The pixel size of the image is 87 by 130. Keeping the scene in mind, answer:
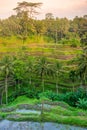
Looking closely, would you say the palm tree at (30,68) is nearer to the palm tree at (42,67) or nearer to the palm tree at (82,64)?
the palm tree at (42,67)

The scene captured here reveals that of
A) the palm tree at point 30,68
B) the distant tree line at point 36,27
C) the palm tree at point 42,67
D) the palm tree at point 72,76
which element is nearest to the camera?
the palm tree at point 42,67

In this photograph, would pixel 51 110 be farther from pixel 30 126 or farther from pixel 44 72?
pixel 44 72

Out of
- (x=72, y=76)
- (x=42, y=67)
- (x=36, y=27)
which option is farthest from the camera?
(x=36, y=27)

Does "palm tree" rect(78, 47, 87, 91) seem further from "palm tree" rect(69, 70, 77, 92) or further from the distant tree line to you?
the distant tree line

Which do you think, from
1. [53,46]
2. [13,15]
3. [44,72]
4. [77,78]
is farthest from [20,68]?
[13,15]

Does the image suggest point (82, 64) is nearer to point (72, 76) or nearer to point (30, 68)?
point (72, 76)

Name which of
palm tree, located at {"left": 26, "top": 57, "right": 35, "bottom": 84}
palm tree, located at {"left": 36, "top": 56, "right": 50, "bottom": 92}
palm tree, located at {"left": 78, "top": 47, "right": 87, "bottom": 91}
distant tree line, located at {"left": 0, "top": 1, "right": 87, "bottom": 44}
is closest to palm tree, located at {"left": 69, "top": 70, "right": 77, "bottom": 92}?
palm tree, located at {"left": 78, "top": 47, "right": 87, "bottom": 91}

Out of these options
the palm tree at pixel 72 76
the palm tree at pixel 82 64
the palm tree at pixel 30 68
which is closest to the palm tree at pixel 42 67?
the palm tree at pixel 30 68

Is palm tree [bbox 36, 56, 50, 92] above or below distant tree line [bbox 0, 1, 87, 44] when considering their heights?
below

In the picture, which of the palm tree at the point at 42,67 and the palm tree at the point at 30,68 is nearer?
the palm tree at the point at 42,67

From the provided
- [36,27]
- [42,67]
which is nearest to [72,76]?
[42,67]

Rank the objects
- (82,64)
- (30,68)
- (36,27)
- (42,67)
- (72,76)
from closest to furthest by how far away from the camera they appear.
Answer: (82,64), (42,67), (72,76), (30,68), (36,27)

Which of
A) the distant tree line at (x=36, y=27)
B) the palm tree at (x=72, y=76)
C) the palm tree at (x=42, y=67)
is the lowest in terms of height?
the palm tree at (x=72, y=76)

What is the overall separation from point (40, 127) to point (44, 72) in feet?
108
